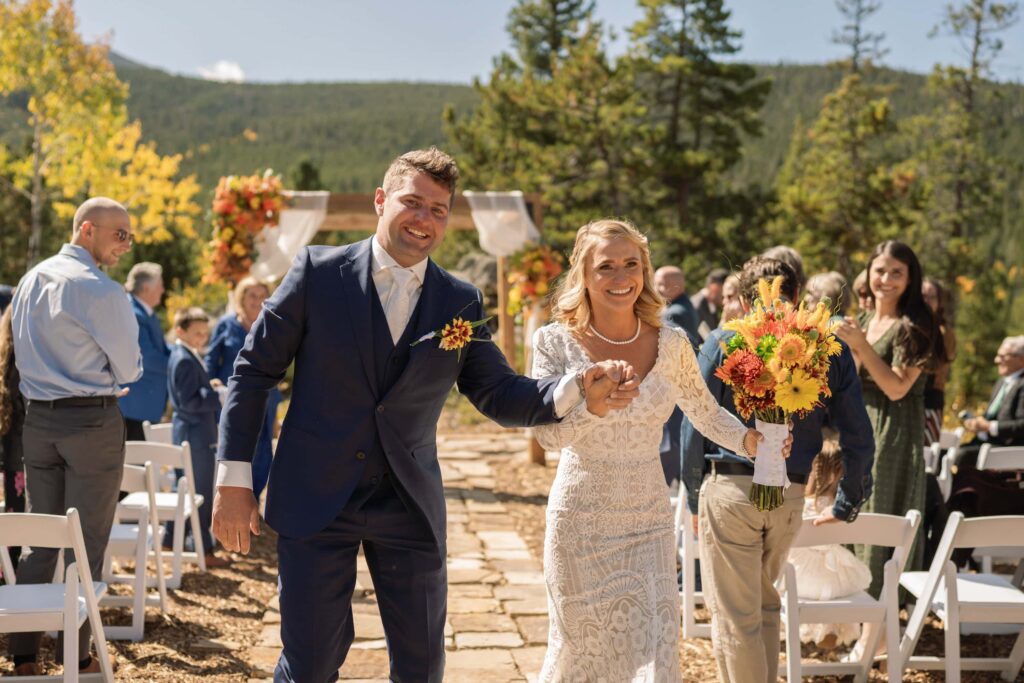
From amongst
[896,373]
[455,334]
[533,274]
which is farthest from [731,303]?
[533,274]

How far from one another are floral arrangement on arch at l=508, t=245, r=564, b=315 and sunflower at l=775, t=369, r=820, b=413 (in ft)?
23.7

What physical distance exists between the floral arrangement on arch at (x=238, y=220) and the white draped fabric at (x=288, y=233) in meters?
0.13

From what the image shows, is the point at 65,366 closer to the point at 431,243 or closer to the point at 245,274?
the point at 431,243

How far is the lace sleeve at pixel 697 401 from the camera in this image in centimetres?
336

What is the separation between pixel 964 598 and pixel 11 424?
448 cm

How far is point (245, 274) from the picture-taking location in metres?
10.6

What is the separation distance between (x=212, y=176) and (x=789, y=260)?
5957cm

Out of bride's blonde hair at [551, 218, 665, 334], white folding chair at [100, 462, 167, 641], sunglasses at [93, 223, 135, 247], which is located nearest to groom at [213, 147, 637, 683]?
bride's blonde hair at [551, 218, 665, 334]

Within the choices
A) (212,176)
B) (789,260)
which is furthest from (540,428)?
(212,176)

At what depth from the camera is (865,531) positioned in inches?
162

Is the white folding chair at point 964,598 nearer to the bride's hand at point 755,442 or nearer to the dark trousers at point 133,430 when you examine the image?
the bride's hand at point 755,442

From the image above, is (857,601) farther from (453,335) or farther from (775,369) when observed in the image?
(453,335)

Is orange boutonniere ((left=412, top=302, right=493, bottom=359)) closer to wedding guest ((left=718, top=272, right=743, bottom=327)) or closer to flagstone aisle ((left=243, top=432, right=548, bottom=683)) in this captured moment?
flagstone aisle ((left=243, top=432, right=548, bottom=683))

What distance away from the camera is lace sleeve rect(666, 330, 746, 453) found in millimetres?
3363
